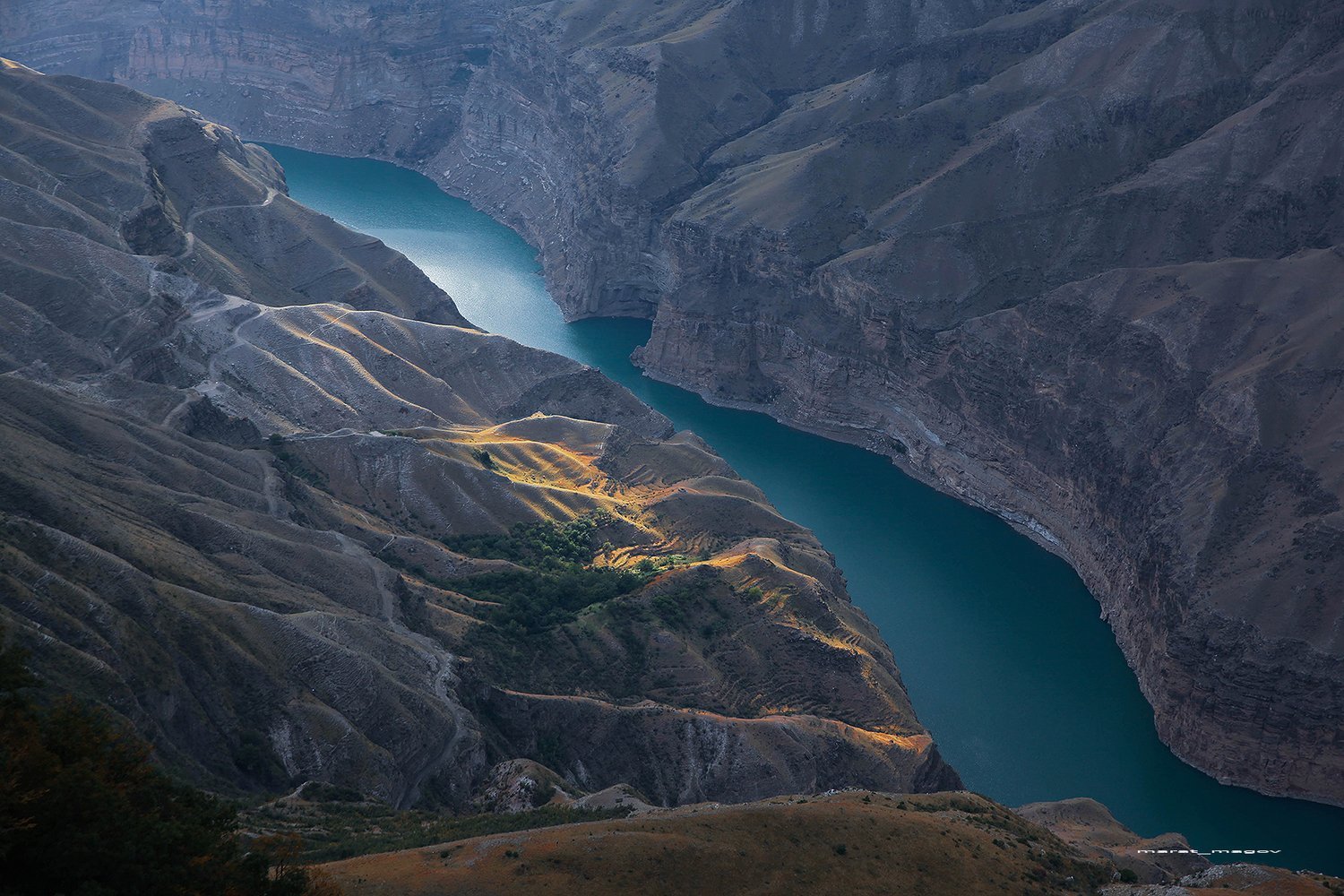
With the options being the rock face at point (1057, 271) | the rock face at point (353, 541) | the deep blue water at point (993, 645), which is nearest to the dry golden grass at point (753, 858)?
the rock face at point (353, 541)

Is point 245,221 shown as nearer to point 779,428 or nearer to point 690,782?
point 779,428

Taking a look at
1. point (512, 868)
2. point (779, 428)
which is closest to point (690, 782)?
point (512, 868)

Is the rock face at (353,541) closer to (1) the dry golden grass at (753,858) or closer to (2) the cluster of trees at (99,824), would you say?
(1) the dry golden grass at (753,858)

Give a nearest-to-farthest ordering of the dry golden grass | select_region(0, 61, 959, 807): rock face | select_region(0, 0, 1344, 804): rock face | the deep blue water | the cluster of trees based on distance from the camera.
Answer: the cluster of trees → the dry golden grass → select_region(0, 61, 959, 807): rock face → the deep blue water → select_region(0, 0, 1344, 804): rock face

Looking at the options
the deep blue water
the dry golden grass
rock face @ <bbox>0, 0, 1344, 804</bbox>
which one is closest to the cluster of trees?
the dry golden grass

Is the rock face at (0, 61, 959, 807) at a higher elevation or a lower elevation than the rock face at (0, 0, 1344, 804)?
lower

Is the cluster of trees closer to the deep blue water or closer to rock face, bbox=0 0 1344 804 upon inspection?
the deep blue water

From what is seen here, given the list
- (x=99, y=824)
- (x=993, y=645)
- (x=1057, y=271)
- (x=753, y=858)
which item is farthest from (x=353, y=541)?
(x=1057, y=271)
